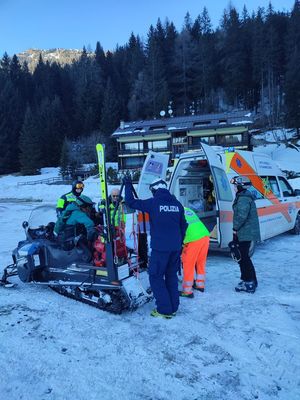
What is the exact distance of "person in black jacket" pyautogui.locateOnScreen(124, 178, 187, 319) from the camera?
4.48m

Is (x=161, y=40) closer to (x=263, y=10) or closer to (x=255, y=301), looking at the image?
(x=263, y=10)

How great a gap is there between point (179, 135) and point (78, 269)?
45.8 metres

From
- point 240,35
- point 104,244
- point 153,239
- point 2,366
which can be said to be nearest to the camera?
point 2,366

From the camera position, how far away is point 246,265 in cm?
550

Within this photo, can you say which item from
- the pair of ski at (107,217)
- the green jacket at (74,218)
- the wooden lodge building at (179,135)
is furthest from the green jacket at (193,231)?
the wooden lodge building at (179,135)

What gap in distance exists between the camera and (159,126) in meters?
51.2

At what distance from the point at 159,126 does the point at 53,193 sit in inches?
954

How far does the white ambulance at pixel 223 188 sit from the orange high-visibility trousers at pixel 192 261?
1511 millimetres

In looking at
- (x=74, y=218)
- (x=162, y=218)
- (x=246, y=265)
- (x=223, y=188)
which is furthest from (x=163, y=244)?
(x=223, y=188)

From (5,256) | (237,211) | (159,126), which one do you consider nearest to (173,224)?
(237,211)

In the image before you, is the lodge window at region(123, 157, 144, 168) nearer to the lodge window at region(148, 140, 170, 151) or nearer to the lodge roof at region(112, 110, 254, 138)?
the lodge window at region(148, 140, 170, 151)

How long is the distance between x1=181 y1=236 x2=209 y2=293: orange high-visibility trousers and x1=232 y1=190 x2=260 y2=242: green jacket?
55 cm

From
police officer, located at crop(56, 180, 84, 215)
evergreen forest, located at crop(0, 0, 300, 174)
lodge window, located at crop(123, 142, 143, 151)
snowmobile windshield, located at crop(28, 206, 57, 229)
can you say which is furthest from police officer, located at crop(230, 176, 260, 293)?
evergreen forest, located at crop(0, 0, 300, 174)

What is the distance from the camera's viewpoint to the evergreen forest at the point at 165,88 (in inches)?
2445
